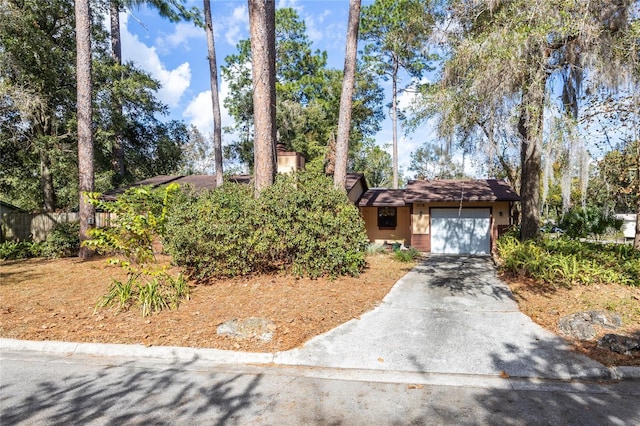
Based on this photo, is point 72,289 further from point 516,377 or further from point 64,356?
point 516,377

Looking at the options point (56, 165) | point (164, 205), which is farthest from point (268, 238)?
point (56, 165)

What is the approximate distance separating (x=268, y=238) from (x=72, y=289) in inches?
159

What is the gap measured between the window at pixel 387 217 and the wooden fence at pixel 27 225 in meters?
13.2

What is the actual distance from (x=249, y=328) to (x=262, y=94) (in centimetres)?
563

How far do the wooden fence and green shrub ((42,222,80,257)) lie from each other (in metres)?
2.60

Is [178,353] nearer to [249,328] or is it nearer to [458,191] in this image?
[249,328]

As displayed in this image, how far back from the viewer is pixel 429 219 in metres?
15.3

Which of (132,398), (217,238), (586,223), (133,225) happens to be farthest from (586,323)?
(586,223)

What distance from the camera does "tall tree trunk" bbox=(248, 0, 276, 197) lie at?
8236 mm

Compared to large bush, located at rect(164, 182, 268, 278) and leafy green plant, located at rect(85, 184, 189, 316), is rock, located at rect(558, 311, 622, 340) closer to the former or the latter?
large bush, located at rect(164, 182, 268, 278)

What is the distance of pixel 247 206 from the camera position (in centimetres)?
749

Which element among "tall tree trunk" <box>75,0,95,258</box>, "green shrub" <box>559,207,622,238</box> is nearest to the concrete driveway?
"green shrub" <box>559,207,622,238</box>

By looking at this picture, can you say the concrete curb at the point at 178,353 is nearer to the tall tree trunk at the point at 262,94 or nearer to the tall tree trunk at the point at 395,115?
the tall tree trunk at the point at 262,94

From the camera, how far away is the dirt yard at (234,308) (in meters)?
4.72
